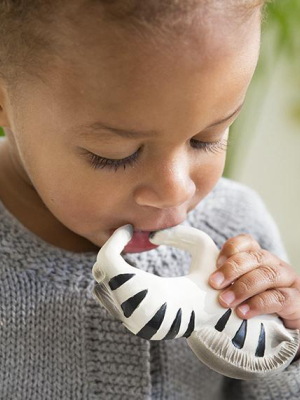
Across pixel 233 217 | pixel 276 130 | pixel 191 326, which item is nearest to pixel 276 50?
pixel 276 130

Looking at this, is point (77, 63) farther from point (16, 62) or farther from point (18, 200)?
point (18, 200)

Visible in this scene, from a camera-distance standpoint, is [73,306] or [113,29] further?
[73,306]

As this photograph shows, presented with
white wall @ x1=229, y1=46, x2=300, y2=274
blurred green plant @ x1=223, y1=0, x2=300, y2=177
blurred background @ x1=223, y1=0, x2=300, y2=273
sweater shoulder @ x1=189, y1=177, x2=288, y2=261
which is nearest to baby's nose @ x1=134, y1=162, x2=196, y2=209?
sweater shoulder @ x1=189, y1=177, x2=288, y2=261

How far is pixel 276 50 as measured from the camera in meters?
1.35

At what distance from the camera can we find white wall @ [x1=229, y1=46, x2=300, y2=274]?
1.56 meters

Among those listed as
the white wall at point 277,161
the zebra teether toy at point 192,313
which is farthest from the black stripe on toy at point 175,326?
the white wall at point 277,161

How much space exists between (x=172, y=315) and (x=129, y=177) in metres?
0.14

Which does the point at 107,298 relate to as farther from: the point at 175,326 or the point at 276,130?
the point at 276,130

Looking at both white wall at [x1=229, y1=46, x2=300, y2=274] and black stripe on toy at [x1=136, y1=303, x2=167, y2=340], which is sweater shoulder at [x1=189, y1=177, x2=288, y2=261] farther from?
white wall at [x1=229, y1=46, x2=300, y2=274]

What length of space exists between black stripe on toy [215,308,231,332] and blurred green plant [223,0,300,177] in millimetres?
589

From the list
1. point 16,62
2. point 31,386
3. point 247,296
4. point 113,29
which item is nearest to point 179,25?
point 113,29

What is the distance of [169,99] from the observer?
0.65 meters

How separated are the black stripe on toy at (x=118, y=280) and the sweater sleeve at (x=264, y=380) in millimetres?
293

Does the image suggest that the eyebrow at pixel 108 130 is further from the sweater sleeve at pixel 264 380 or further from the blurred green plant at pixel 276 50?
the blurred green plant at pixel 276 50
